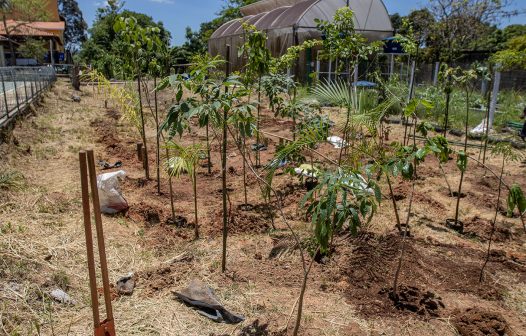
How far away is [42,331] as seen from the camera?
2.52m

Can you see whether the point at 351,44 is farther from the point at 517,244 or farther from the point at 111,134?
the point at 111,134

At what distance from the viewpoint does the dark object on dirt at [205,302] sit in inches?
108

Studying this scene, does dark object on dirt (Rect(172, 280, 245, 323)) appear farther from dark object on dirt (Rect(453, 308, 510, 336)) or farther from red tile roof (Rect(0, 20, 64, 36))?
red tile roof (Rect(0, 20, 64, 36))

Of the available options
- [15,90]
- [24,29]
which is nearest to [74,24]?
[24,29]

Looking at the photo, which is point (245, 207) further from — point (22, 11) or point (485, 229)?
point (22, 11)

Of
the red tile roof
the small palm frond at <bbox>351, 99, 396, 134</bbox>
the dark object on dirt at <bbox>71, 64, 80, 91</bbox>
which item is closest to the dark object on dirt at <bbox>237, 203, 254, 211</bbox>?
the small palm frond at <bbox>351, 99, 396, 134</bbox>

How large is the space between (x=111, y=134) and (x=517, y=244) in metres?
7.20

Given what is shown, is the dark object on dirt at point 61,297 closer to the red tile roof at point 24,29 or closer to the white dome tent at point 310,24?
the white dome tent at point 310,24

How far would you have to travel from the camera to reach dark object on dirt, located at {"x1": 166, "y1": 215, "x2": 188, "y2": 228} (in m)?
4.29

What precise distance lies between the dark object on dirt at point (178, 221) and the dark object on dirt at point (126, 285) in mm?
1090

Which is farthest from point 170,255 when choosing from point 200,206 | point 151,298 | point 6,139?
point 6,139

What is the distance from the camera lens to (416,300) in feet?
9.80

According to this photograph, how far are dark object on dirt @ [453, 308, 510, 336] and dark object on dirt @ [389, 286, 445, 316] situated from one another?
0.56 feet

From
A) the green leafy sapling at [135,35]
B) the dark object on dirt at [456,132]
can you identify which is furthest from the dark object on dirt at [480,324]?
the dark object on dirt at [456,132]
